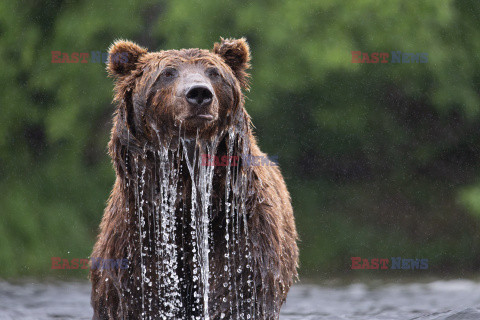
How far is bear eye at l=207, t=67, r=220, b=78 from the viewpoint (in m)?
4.63

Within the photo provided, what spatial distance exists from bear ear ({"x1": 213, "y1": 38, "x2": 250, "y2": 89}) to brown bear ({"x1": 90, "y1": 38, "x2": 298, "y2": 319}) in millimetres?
214

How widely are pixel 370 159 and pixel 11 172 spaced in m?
5.84

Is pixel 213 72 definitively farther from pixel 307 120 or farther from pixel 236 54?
pixel 307 120

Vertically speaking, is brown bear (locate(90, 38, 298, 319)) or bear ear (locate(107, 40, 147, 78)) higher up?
bear ear (locate(107, 40, 147, 78))

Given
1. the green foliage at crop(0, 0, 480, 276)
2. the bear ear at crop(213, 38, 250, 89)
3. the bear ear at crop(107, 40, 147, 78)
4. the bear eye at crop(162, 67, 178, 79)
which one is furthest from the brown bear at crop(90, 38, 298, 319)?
the green foliage at crop(0, 0, 480, 276)

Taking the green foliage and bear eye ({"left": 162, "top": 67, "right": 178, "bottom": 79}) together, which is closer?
bear eye ({"left": 162, "top": 67, "right": 178, "bottom": 79})

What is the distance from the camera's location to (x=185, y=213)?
4723mm

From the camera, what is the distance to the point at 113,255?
4711 millimetres

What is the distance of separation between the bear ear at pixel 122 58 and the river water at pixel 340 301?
3.62 meters

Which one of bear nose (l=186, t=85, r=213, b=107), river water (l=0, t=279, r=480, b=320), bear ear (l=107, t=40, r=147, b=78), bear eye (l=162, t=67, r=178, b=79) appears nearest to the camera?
bear nose (l=186, t=85, r=213, b=107)

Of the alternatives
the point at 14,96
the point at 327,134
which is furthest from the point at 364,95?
the point at 14,96

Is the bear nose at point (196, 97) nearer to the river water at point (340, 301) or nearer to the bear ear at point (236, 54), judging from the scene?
the bear ear at point (236, 54)

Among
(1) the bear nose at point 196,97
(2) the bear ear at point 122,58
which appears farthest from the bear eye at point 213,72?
(2) the bear ear at point 122,58

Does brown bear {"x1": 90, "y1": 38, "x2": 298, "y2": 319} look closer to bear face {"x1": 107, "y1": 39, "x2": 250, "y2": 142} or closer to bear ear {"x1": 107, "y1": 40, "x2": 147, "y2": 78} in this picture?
bear face {"x1": 107, "y1": 39, "x2": 250, "y2": 142}
